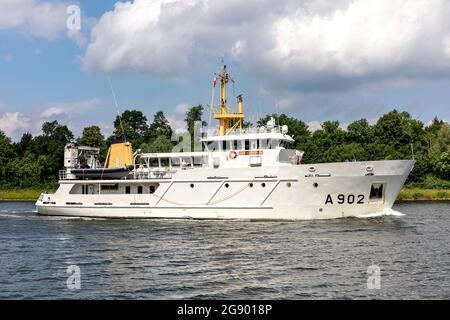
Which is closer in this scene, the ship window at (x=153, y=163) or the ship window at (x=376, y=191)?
the ship window at (x=376, y=191)

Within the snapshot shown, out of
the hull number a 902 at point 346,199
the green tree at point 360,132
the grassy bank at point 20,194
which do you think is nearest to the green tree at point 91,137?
the grassy bank at point 20,194

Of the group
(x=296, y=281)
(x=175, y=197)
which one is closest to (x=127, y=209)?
(x=175, y=197)

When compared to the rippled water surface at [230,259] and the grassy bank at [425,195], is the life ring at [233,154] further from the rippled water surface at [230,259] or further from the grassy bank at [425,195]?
the grassy bank at [425,195]

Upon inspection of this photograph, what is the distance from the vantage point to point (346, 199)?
3200 centimetres

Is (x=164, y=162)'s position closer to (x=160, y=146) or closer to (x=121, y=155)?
(x=121, y=155)

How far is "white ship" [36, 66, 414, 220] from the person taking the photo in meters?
32.0

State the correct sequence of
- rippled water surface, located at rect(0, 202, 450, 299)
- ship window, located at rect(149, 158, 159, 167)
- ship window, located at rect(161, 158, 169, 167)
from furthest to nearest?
ship window, located at rect(149, 158, 159, 167) < ship window, located at rect(161, 158, 169, 167) < rippled water surface, located at rect(0, 202, 450, 299)

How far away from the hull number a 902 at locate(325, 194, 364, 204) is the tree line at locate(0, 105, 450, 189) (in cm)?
3730

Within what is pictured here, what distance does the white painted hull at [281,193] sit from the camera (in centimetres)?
3178

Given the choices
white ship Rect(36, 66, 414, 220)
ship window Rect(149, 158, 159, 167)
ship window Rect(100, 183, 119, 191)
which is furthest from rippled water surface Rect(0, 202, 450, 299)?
ship window Rect(149, 158, 159, 167)

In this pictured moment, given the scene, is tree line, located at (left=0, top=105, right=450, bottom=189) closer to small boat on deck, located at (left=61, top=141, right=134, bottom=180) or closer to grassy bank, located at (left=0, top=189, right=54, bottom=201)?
grassy bank, located at (left=0, top=189, right=54, bottom=201)

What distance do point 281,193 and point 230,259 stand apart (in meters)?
11.9

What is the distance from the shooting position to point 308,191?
3212 centimetres
